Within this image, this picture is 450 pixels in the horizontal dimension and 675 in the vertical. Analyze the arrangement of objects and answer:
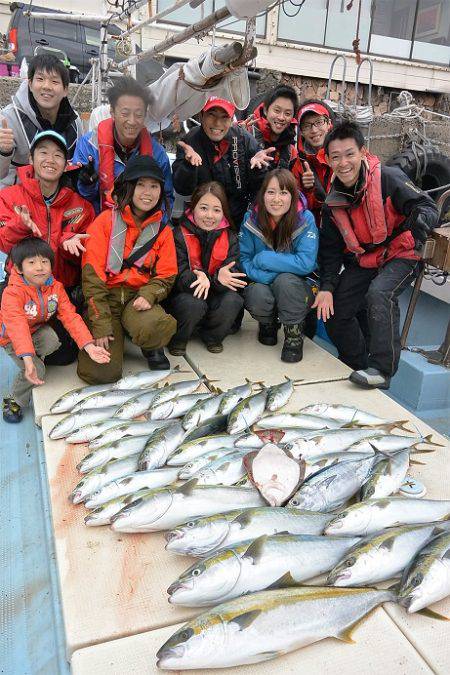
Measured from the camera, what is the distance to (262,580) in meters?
1.85

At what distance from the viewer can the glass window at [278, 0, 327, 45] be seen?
52.4 feet

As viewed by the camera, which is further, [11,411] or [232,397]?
[11,411]

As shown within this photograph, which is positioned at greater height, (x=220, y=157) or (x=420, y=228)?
(x=220, y=157)

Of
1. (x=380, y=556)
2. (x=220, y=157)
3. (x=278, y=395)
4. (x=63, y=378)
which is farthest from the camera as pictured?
(x=220, y=157)

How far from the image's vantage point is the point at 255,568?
1.85m

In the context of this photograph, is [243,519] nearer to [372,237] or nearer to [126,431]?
[126,431]

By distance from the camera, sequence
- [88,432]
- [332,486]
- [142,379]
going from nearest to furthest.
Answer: [332,486]
[88,432]
[142,379]

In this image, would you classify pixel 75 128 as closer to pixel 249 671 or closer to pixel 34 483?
pixel 34 483

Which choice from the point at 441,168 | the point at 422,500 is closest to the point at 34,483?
the point at 422,500

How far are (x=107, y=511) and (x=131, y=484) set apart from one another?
→ 19 centimetres

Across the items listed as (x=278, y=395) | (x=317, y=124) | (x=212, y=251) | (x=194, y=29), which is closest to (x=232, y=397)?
(x=278, y=395)

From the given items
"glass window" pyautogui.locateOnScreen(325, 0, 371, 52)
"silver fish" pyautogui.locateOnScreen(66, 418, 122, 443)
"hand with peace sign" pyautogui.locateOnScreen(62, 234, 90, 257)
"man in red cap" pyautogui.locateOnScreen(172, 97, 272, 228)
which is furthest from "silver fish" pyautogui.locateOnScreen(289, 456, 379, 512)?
"glass window" pyautogui.locateOnScreen(325, 0, 371, 52)

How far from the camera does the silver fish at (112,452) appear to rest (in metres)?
2.69

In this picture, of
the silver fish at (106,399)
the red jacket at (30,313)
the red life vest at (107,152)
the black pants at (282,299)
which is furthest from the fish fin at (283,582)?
A: the red life vest at (107,152)
